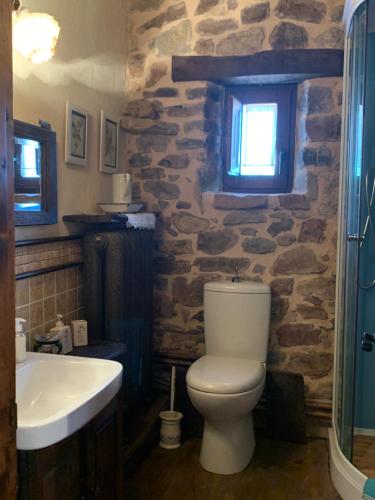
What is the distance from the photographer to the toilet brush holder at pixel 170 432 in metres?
2.62

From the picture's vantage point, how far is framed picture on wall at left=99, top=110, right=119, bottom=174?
2615mm

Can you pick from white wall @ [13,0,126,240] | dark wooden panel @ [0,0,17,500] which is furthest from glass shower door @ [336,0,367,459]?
dark wooden panel @ [0,0,17,500]

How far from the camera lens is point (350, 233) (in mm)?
2352

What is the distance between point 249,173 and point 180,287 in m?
0.82

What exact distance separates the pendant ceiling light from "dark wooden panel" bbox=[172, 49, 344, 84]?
115 centimetres

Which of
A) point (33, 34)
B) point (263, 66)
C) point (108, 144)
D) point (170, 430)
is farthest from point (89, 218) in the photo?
point (263, 66)

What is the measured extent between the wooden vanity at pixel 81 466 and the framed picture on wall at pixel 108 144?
1.41 meters

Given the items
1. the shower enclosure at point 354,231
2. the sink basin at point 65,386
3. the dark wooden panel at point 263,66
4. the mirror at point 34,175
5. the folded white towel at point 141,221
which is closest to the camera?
the sink basin at point 65,386

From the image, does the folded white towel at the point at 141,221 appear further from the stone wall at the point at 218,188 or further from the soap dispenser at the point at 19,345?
the soap dispenser at the point at 19,345

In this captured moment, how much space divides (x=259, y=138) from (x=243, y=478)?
190cm

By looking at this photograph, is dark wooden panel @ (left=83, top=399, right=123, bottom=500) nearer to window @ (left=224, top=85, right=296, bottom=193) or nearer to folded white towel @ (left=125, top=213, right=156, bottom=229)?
folded white towel @ (left=125, top=213, right=156, bottom=229)

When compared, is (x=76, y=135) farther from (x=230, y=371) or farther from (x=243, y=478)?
(x=243, y=478)

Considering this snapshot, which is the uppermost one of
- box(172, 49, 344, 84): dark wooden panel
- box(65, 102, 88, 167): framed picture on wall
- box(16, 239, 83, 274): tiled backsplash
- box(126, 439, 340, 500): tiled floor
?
box(172, 49, 344, 84): dark wooden panel

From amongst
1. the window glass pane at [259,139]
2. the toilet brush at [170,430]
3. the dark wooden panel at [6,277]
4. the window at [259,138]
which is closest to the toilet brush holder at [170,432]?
the toilet brush at [170,430]
